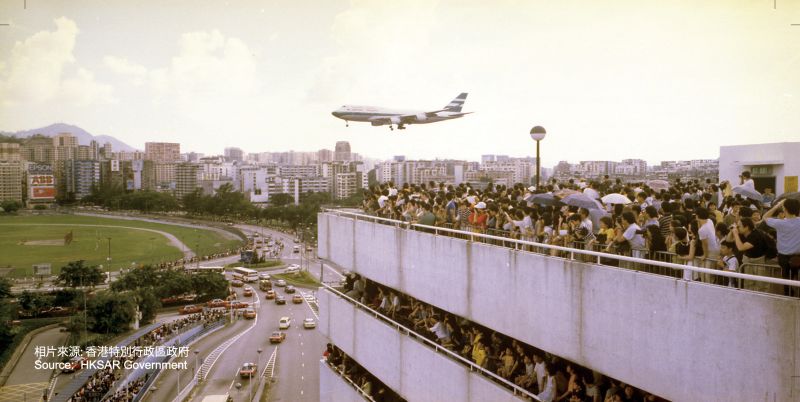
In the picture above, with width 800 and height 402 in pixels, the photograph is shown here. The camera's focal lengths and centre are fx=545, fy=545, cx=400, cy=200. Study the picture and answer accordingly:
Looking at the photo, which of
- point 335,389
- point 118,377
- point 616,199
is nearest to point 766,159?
point 616,199

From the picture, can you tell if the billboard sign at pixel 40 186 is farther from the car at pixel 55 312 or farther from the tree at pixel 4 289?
the tree at pixel 4 289

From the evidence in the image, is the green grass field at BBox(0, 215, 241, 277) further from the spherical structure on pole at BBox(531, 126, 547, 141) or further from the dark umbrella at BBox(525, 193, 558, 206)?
the dark umbrella at BBox(525, 193, 558, 206)

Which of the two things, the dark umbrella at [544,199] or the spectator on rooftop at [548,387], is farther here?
the dark umbrella at [544,199]

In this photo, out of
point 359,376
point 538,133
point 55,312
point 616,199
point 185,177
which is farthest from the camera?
point 185,177

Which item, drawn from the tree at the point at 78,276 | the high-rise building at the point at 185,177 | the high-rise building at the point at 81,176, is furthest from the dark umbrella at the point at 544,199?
the high-rise building at the point at 185,177

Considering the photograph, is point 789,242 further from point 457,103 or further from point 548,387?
point 457,103

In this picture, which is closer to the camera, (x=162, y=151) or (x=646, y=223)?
(x=646, y=223)
